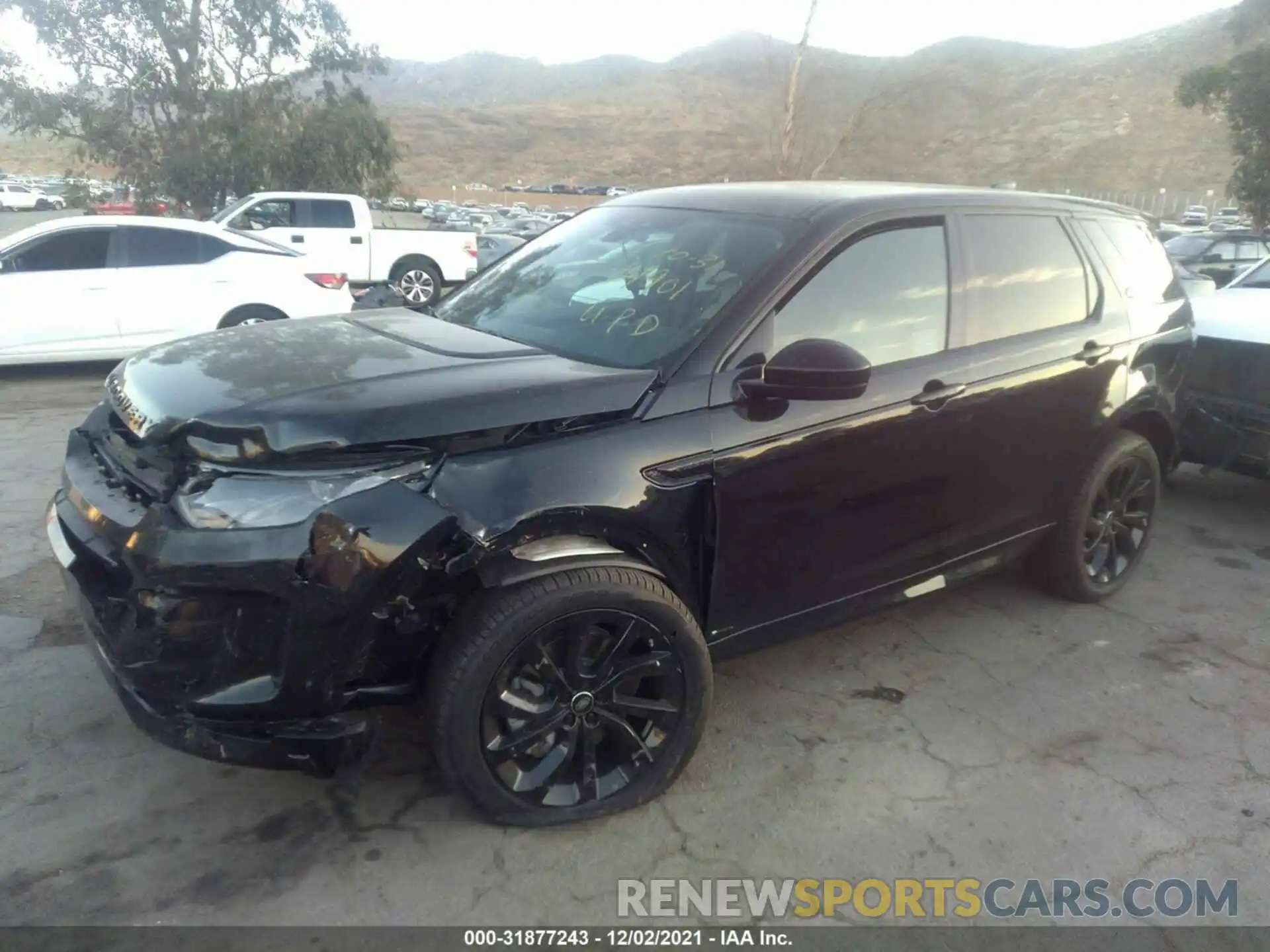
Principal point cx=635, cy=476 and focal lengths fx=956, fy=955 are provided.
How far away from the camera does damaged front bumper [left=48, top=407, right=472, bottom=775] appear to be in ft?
7.59

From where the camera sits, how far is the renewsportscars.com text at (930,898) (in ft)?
8.39

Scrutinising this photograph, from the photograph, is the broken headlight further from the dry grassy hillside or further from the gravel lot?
the dry grassy hillside

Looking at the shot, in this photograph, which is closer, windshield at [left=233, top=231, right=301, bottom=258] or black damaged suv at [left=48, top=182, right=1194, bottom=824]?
black damaged suv at [left=48, top=182, right=1194, bottom=824]

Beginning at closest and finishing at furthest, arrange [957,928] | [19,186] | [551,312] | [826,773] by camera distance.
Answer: [957,928]
[826,773]
[551,312]
[19,186]

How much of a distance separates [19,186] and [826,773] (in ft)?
184

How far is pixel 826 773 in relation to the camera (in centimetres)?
314

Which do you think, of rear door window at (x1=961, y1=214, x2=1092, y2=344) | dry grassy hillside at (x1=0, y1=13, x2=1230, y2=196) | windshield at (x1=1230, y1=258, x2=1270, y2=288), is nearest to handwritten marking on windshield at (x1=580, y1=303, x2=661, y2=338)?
rear door window at (x1=961, y1=214, x2=1092, y2=344)

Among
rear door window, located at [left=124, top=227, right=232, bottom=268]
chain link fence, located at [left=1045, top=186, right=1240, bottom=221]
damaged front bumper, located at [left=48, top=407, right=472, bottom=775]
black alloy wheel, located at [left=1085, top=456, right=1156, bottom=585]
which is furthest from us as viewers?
chain link fence, located at [left=1045, top=186, right=1240, bottom=221]

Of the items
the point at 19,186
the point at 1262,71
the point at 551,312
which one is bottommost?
the point at 19,186

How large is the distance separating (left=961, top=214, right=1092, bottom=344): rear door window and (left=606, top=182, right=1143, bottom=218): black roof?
105mm

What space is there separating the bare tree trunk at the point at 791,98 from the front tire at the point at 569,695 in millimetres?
17216

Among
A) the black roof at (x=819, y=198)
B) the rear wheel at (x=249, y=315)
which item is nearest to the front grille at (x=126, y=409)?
the black roof at (x=819, y=198)

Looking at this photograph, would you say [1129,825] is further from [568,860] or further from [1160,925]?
[568,860]

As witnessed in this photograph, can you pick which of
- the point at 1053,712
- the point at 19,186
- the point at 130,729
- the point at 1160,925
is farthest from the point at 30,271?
the point at 19,186
